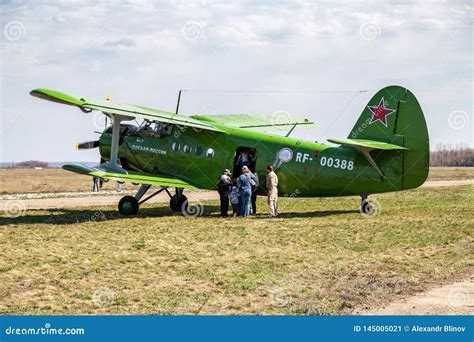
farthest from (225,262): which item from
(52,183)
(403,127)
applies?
(52,183)

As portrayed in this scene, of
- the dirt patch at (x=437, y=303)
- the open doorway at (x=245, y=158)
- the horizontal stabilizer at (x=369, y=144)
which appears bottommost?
the dirt patch at (x=437, y=303)

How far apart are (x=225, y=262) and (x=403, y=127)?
8.71m

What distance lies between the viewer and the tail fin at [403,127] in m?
18.7

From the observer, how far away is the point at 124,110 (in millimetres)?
19984

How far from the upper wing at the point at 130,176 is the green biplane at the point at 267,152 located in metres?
0.03

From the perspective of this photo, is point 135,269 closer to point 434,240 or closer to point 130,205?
point 434,240

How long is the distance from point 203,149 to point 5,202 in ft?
34.3

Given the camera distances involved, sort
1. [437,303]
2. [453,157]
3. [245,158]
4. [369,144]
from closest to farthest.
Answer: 1. [437,303]
2. [369,144]
3. [245,158]
4. [453,157]

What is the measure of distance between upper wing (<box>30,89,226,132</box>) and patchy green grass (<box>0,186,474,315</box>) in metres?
3.04

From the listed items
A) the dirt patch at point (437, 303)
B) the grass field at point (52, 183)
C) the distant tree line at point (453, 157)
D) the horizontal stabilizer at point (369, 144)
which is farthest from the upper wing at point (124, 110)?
the distant tree line at point (453, 157)

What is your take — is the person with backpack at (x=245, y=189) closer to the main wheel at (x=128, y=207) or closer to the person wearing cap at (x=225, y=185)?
the person wearing cap at (x=225, y=185)

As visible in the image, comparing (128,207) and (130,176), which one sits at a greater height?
(130,176)

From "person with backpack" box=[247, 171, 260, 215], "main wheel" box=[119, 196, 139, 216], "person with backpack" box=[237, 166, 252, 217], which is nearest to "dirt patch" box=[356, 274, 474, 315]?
"person with backpack" box=[237, 166, 252, 217]

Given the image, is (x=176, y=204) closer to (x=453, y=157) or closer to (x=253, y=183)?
(x=253, y=183)
